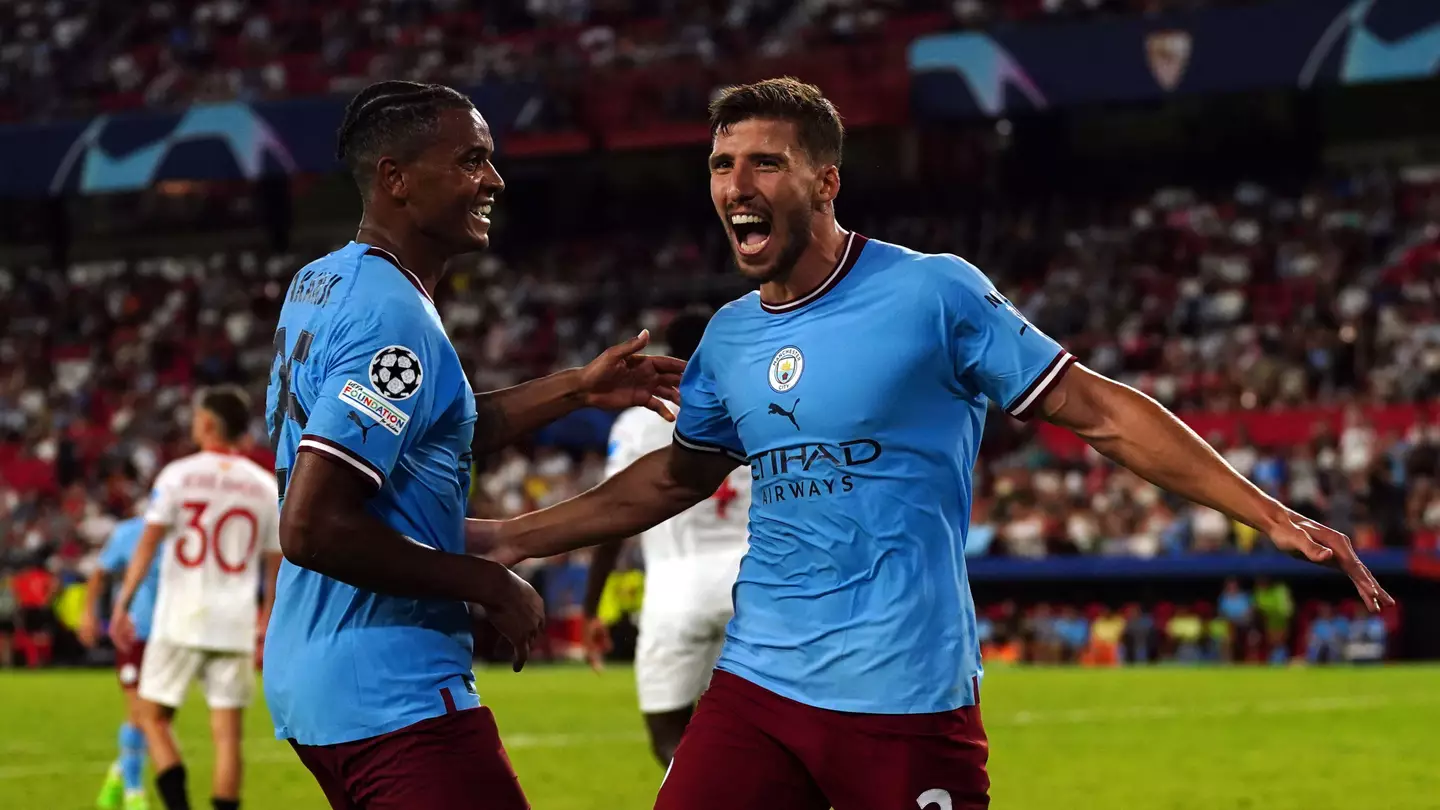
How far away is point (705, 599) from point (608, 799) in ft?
8.52

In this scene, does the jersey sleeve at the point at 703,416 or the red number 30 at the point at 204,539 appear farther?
the red number 30 at the point at 204,539

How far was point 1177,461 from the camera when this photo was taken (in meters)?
4.23

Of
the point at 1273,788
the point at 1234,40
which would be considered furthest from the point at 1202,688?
the point at 1234,40

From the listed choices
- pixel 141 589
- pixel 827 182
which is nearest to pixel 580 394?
pixel 827 182

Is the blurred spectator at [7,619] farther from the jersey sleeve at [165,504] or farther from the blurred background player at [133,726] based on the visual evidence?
the jersey sleeve at [165,504]

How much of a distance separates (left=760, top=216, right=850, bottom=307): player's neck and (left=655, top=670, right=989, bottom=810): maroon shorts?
894 mm

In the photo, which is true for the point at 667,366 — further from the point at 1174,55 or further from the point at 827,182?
the point at 1174,55

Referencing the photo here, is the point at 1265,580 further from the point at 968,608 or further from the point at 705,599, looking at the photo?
the point at 968,608

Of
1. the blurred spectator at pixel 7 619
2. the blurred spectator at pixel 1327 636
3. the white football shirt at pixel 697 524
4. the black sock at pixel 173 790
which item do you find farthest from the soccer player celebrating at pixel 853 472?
the blurred spectator at pixel 7 619

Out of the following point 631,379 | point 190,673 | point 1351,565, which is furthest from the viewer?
point 190,673

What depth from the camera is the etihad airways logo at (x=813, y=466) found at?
4434 mm

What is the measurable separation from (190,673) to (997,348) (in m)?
6.68

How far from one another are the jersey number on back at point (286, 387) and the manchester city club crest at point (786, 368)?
1044 millimetres

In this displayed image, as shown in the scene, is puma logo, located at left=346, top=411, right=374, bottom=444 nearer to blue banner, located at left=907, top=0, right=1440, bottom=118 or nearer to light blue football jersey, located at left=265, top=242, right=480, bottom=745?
light blue football jersey, located at left=265, top=242, right=480, bottom=745
